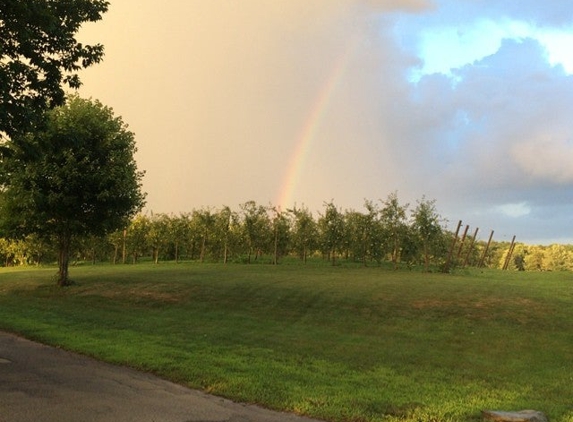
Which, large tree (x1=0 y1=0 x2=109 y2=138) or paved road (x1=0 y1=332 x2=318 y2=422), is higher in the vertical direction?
large tree (x1=0 y1=0 x2=109 y2=138)

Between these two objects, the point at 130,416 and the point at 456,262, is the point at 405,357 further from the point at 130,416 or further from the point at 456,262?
the point at 456,262

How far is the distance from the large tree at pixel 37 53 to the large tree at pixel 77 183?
12831mm

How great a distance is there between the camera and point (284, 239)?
67125mm

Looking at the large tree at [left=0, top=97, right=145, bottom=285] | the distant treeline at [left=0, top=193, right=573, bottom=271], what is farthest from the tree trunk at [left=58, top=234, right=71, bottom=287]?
the distant treeline at [left=0, top=193, right=573, bottom=271]

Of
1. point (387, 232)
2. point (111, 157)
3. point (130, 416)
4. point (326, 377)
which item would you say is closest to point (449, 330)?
point (326, 377)

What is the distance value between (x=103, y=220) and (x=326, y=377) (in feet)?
77.8

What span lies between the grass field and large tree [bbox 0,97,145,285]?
4346 mm

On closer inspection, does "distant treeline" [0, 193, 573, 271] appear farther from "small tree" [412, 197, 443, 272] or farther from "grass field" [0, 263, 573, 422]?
"grass field" [0, 263, 573, 422]

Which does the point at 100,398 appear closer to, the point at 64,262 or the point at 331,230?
the point at 64,262

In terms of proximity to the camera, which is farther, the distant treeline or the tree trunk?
the distant treeline

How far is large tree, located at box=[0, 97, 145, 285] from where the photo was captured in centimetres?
2825

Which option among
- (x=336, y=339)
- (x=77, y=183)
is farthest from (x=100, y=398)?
(x=77, y=183)

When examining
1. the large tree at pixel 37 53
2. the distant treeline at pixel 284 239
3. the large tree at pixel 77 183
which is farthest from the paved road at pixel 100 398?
the distant treeline at pixel 284 239

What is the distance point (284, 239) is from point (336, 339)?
5048 centimetres
